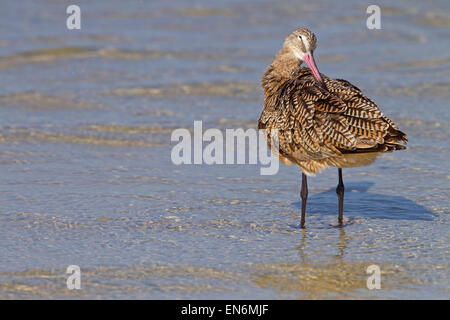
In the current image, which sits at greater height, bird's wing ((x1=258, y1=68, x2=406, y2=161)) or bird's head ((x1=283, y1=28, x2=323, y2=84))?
bird's head ((x1=283, y1=28, x2=323, y2=84))

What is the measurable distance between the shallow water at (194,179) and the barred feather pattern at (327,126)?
571mm

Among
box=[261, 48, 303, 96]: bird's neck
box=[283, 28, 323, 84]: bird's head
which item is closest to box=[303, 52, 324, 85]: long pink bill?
box=[283, 28, 323, 84]: bird's head

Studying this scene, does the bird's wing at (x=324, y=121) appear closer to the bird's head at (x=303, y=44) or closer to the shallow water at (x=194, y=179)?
the bird's head at (x=303, y=44)

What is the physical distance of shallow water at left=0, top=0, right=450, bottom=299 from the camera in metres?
5.08

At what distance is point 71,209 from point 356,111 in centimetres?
234

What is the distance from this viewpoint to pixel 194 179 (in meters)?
7.09

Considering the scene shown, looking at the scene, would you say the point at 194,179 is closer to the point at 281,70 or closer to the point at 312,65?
the point at 281,70

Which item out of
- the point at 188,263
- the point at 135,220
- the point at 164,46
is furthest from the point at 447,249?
the point at 164,46

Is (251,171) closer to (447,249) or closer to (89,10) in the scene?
(447,249)

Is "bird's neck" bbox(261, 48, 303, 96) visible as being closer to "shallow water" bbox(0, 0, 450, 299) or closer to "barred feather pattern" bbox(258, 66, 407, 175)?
"barred feather pattern" bbox(258, 66, 407, 175)

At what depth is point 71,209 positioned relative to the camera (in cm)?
627

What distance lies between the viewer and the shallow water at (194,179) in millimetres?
5082

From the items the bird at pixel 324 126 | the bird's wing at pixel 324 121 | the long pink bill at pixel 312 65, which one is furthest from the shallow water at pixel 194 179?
the long pink bill at pixel 312 65

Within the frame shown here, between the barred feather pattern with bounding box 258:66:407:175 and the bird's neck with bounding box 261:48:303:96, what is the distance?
31cm
